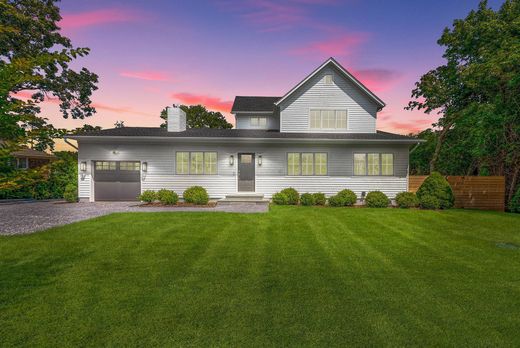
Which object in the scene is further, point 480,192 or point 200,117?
point 200,117

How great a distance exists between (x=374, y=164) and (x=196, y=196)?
10.1m

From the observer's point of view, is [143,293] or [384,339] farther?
[143,293]

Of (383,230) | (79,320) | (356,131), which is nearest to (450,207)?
(356,131)

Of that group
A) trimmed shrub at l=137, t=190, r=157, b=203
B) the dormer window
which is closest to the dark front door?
trimmed shrub at l=137, t=190, r=157, b=203

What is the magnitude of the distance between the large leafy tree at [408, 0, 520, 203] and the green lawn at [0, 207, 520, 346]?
9714 mm

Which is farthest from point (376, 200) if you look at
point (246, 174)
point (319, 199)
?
point (246, 174)

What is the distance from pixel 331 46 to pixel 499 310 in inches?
668

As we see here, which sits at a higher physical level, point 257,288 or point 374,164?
point 374,164

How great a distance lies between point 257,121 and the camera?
21.0 m

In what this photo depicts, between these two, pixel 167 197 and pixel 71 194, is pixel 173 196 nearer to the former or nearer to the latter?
pixel 167 197

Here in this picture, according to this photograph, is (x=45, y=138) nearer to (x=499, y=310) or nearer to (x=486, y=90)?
(x=499, y=310)

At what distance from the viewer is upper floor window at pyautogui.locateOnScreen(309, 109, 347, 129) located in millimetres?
16844

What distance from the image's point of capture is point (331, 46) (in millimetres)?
17453

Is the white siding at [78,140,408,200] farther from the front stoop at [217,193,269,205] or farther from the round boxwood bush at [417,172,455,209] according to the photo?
the round boxwood bush at [417,172,455,209]
